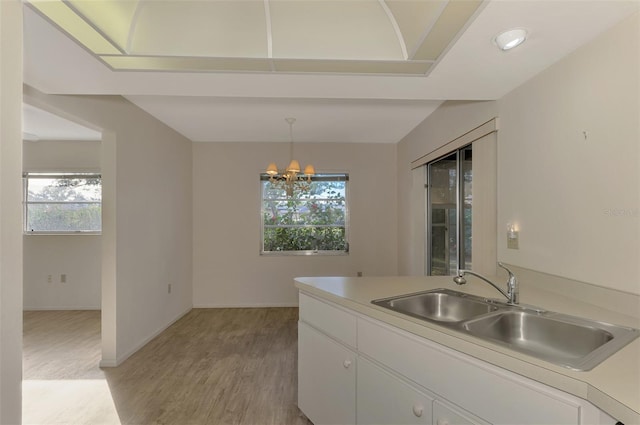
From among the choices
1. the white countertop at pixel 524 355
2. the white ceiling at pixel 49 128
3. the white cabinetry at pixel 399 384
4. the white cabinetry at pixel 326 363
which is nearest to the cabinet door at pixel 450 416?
the white cabinetry at pixel 399 384

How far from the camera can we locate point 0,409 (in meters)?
1.15

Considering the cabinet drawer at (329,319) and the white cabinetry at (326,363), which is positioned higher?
the cabinet drawer at (329,319)

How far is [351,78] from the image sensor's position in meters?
2.05

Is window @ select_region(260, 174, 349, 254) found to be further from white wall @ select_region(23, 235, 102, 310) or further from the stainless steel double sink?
the stainless steel double sink

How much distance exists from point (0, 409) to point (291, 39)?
2246mm

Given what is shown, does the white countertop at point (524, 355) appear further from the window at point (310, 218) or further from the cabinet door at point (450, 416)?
the window at point (310, 218)

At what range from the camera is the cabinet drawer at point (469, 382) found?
924 mm

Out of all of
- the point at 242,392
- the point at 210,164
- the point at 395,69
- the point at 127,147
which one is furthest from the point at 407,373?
the point at 210,164

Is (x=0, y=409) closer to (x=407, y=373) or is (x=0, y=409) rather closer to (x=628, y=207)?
(x=407, y=373)

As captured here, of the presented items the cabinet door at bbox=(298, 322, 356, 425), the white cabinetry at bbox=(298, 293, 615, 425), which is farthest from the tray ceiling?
the cabinet door at bbox=(298, 322, 356, 425)

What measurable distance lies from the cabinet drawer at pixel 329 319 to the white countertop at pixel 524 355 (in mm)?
69

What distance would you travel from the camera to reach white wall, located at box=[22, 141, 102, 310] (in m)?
4.50

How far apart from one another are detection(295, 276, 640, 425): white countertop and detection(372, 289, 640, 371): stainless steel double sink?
40 millimetres

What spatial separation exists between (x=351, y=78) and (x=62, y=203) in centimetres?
494
